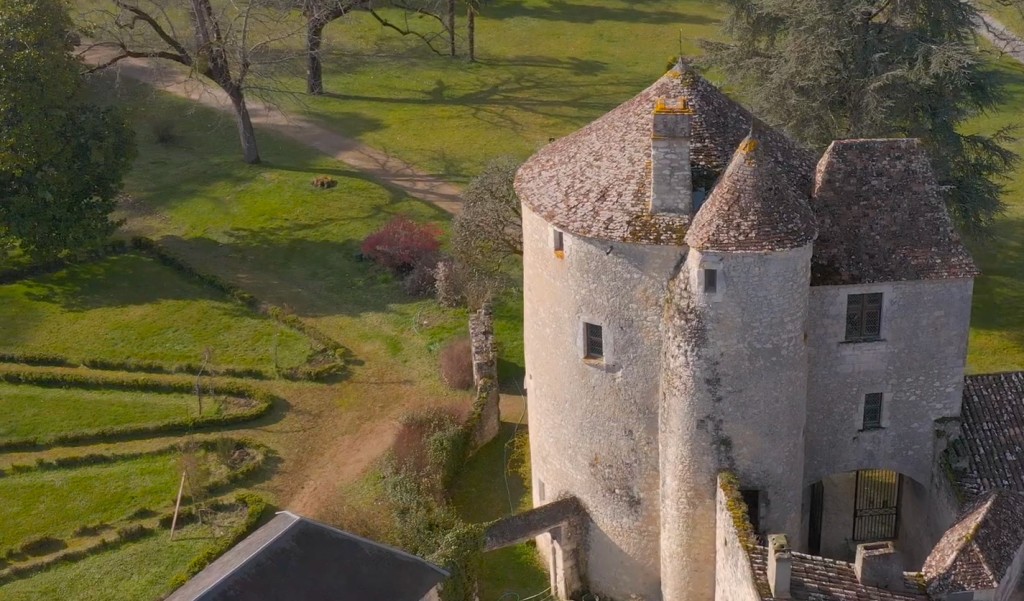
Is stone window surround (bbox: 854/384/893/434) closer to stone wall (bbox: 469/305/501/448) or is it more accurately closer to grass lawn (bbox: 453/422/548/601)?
grass lawn (bbox: 453/422/548/601)

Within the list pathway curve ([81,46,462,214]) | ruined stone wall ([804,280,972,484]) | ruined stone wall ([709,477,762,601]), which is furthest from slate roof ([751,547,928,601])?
pathway curve ([81,46,462,214])

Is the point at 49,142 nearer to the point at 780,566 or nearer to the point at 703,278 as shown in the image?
the point at 703,278

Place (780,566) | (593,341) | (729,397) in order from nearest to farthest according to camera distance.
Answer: (780,566) → (729,397) → (593,341)

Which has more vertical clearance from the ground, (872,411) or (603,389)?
(603,389)

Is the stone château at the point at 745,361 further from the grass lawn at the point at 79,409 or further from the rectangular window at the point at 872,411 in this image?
the grass lawn at the point at 79,409

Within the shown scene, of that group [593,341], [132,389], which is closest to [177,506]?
[132,389]

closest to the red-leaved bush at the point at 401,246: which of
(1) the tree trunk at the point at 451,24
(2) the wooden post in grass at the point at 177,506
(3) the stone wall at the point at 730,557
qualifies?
(2) the wooden post in grass at the point at 177,506

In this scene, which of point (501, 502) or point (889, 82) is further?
point (889, 82)
